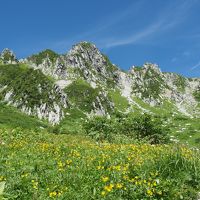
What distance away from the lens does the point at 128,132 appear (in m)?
32.1

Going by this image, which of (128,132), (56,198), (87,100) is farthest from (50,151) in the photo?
(87,100)

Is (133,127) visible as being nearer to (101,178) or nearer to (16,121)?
(101,178)

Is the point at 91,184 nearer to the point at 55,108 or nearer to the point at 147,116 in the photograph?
the point at 147,116

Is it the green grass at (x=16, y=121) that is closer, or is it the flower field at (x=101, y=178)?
the flower field at (x=101, y=178)

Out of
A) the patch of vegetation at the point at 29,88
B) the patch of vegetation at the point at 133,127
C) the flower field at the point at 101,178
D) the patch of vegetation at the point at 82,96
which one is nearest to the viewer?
the flower field at the point at 101,178

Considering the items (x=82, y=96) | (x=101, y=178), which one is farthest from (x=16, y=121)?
(x=82, y=96)

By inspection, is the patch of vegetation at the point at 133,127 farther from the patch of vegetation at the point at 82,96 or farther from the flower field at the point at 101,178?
the patch of vegetation at the point at 82,96

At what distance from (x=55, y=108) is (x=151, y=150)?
95.5m

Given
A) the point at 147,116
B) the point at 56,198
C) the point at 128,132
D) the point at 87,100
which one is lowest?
the point at 56,198

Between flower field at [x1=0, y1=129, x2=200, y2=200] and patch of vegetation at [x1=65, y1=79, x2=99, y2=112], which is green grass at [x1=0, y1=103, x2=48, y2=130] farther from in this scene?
patch of vegetation at [x1=65, y1=79, x2=99, y2=112]

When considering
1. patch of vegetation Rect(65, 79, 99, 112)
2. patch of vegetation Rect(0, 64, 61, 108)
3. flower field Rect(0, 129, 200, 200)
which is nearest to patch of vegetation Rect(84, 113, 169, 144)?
flower field Rect(0, 129, 200, 200)

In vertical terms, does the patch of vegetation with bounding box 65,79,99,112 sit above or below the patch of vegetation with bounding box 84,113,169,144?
above

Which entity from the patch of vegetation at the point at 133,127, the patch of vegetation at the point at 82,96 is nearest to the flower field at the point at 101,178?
the patch of vegetation at the point at 133,127

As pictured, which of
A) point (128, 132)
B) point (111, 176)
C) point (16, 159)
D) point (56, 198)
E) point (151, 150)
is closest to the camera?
point (56, 198)
